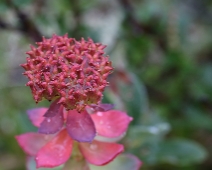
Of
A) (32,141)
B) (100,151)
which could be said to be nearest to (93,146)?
(100,151)

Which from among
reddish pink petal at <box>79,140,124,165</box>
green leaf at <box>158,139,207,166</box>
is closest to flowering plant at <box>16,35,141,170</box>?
reddish pink petal at <box>79,140,124,165</box>

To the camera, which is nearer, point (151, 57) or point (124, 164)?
point (124, 164)

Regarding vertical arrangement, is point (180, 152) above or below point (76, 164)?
above

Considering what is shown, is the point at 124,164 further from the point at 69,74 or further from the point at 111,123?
the point at 69,74

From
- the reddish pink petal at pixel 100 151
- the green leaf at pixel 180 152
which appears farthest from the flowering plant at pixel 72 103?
the green leaf at pixel 180 152

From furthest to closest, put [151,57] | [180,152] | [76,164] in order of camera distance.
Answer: [151,57], [180,152], [76,164]

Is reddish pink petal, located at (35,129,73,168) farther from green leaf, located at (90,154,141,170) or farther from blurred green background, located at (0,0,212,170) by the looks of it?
blurred green background, located at (0,0,212,170)

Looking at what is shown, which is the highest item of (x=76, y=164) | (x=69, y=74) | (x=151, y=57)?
(x=151, y=57)
